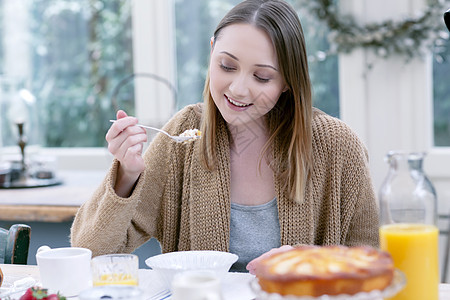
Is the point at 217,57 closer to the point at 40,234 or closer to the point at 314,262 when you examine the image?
the point at 314,262

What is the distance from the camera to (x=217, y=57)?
1.42 metres

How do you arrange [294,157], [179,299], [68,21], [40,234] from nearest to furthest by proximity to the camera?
[179,299]
[294,157]
[40,234]
[68,21]

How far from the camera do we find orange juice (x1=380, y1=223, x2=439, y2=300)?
0.89m

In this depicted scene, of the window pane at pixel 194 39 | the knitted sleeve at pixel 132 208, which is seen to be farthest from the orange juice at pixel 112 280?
the window pane at pixel 194 39

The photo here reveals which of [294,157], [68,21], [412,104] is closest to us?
[294,157]

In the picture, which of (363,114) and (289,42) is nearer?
(289,42)

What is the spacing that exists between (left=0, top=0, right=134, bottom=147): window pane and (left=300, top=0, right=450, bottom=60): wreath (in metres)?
1.13

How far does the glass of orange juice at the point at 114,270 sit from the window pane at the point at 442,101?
211 centimetres

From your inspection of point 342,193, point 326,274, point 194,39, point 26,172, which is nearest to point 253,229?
point 342,193

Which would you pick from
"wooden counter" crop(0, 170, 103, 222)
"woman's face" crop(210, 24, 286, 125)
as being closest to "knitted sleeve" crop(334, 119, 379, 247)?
"woman's face" crop(210, 24, 286, 125)

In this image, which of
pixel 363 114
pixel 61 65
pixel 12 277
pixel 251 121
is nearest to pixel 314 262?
pixel 12 277

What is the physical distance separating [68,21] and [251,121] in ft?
7.25

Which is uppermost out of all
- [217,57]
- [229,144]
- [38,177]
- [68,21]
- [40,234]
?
[68,21]

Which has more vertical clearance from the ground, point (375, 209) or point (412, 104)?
point (412, 104)
